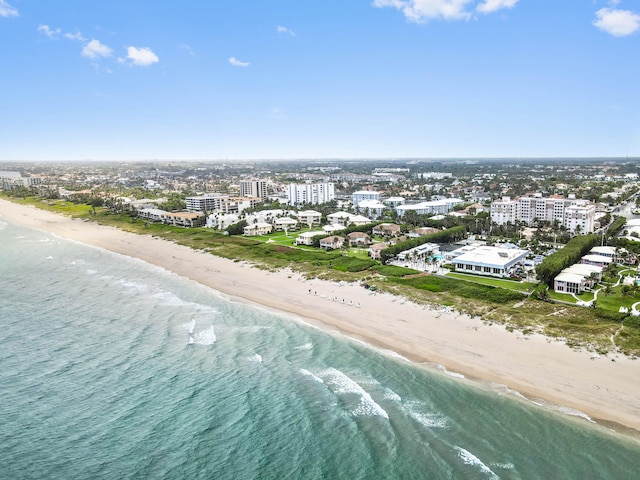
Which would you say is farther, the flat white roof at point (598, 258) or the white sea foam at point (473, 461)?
the flat white roof at point (598, 258)

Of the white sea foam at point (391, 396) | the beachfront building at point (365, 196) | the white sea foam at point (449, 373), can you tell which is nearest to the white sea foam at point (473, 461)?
the white sea foam at point (391, 396)

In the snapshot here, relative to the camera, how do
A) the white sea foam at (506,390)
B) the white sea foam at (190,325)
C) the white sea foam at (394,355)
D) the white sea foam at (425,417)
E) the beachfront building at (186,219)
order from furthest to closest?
the beachfront building at (186,219) → the white sea foam at (190,325) → the white sea foam at (394,355) → the white sea foam at (506,390) → the white sea foam at (425,417)

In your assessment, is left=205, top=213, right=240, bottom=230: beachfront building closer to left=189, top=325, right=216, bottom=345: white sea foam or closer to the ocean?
the ocean

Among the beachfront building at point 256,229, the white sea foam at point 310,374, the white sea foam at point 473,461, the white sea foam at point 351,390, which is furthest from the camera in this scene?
the beachfront building at point 256,229

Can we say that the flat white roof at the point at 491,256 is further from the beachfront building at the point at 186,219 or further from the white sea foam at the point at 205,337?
the beachfront building at the point at 186,219

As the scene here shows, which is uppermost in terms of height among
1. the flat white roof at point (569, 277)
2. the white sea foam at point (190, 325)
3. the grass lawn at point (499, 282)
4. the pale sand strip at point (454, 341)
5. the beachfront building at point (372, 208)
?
the beachfront building at point (372, 208)

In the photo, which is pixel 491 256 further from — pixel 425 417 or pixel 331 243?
pixel 425 417

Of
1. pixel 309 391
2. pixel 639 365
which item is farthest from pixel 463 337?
pixel 309 391
